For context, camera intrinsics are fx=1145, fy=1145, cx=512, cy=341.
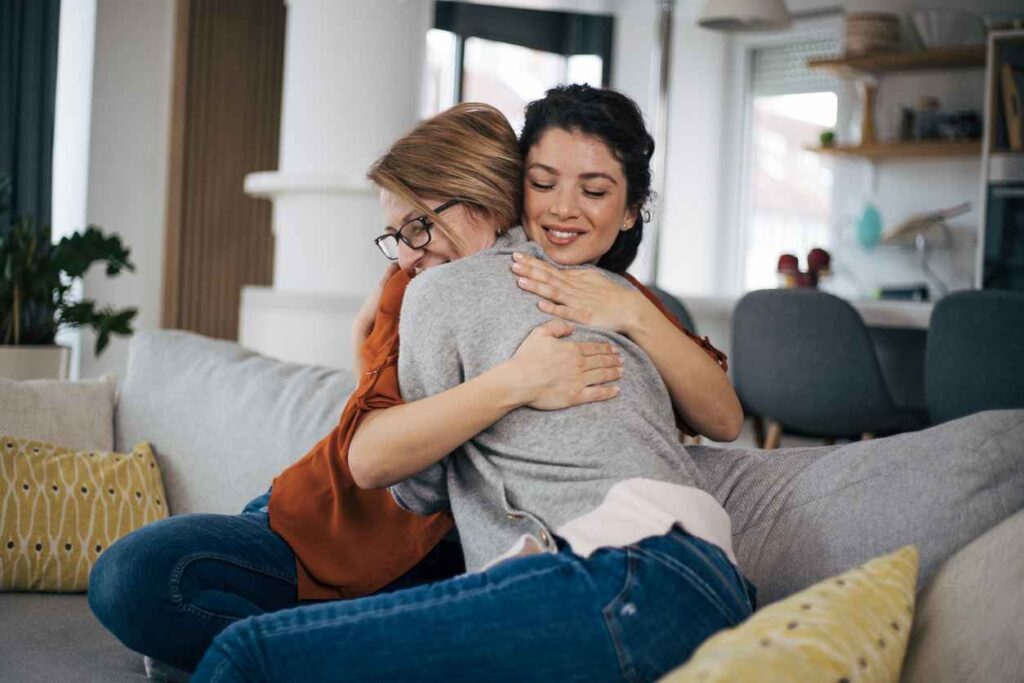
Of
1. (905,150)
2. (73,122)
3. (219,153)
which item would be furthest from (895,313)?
(73,122)

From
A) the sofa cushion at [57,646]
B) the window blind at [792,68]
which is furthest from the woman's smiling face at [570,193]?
the window blind at [792,68]

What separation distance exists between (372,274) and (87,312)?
0.83m

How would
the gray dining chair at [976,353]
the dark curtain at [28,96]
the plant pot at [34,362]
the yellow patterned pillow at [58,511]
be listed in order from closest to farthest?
the yellow patterned pillow at [58,511], the gray dining chair at [976,353], the plant pot at [34,362], the dark curtain at [28,96]

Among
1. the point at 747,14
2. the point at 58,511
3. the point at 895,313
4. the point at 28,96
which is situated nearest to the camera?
the point at 58,511

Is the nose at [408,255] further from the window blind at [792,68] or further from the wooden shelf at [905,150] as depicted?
the window blind at [792,68]

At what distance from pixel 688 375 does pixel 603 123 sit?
35 centimetres

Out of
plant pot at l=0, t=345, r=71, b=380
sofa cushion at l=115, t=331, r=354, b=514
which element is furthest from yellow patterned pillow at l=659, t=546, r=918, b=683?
plant pot at l=0, t=345, r=71, b=380

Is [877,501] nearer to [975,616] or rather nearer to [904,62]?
[975,616]

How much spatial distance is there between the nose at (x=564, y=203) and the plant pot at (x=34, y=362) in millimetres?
1908

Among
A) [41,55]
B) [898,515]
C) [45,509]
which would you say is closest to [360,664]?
[898,515]

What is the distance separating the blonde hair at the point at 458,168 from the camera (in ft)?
4.82

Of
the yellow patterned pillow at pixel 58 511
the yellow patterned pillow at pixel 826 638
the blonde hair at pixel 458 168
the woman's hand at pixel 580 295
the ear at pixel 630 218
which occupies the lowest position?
the yellow patterned pillow at pixel 58 511

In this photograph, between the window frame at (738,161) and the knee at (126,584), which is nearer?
the knee at (126,584)

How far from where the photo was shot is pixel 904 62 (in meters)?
5.27
